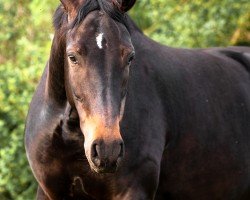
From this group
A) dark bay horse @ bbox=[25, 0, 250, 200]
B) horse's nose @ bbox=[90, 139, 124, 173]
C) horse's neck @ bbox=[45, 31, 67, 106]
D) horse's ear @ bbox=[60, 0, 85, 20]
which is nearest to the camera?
horse's nose @ bbox=[90, 139, 124, 173]

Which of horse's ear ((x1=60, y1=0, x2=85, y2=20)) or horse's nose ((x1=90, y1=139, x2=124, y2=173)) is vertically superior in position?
horse's ear ((x1=60, y1=0, x2=85, y2=20))


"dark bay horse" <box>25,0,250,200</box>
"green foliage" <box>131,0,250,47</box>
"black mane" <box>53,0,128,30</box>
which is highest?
"black mane" <box>53,0,128,30</box>

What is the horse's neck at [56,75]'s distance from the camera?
458 centimetres

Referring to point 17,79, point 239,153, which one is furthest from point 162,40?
point 239,153

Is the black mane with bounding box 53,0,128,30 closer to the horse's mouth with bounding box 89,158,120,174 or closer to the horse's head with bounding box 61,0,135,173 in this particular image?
the horse's head with bounding box 61,0,135,173

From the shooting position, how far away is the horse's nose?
161 inches

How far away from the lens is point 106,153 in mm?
4102

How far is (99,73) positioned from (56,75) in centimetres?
53

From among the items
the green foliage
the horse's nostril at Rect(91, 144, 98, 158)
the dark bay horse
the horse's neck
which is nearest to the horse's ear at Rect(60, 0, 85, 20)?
the dark bay horse

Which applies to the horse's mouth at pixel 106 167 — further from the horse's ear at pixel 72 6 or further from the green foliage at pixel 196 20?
the green foliage at pixel 196 20

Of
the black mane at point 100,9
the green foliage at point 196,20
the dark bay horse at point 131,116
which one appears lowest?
the green foliage at point 196,20

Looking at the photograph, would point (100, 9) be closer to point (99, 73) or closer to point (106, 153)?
point (99, 73)

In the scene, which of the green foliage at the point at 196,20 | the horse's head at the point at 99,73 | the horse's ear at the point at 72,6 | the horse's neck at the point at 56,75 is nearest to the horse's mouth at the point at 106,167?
the horse's head at the point at 99,73

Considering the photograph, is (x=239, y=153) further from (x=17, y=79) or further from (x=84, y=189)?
(x=17, y=79)
